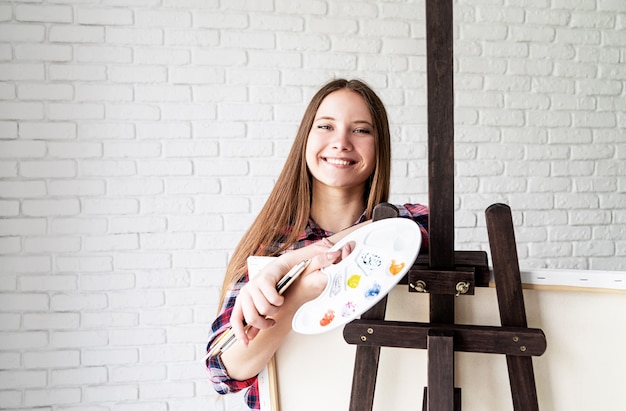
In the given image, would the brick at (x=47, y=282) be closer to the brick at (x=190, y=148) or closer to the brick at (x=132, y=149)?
the brick at (x=132, y=149)

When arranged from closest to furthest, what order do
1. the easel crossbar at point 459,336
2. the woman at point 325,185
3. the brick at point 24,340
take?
1. the easel crossbar at point 459,336
2. the woman at point 325,185
3. the brick at point 24,340

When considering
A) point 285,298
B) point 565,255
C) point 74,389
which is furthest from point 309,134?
point 565,255

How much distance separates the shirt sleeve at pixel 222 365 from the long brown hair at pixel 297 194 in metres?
0.05

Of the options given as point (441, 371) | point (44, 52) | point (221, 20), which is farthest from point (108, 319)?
point (441, 371)

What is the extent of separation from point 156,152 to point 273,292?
71.9 inches

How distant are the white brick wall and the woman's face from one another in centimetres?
132

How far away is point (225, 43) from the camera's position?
9.21 ft

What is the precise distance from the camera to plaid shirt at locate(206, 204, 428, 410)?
129cm

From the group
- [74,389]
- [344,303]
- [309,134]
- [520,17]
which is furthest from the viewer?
[520,17]

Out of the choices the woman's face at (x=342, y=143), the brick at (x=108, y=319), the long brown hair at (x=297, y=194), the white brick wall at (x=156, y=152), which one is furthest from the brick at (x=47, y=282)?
the woman's face at (x=342, y=143)

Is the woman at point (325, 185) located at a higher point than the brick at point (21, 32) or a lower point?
lower

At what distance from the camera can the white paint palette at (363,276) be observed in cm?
93

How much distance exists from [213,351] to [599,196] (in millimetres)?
2625

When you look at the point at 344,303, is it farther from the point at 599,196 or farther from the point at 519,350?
the point at 599,196
